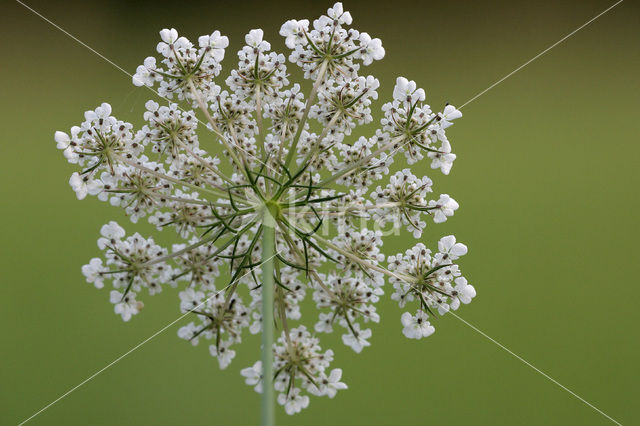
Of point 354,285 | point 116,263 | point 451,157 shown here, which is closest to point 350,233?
point 354,285

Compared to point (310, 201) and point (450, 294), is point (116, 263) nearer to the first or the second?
point (310, 201)

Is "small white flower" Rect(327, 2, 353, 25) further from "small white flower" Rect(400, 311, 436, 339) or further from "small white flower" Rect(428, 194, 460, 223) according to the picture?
"small white flower" Rect(400, 311, 436, 339)

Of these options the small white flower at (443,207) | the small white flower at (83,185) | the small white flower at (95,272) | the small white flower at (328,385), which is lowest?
the small white flower at (328,385)

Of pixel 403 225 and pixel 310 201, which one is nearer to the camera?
pixel 310 201

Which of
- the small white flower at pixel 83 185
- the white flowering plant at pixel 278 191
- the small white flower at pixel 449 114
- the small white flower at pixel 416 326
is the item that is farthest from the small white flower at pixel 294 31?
the small white flower at pixel 416 326

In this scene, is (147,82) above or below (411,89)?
above

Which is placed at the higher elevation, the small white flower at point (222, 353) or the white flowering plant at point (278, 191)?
the white flowering plant at point (278, 191)

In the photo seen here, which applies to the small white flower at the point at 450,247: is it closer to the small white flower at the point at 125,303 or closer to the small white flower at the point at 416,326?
the small white flower at the point at 416,326

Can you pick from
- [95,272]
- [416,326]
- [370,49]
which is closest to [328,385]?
[416,326]

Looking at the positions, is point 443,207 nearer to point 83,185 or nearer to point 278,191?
point 278,191
